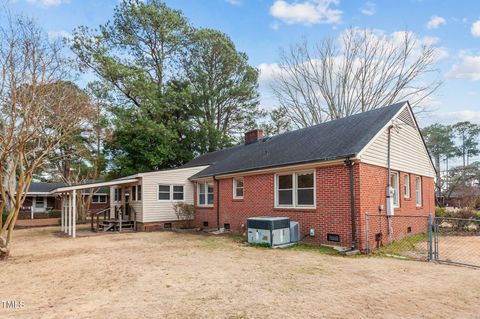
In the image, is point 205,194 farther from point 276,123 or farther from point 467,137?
point 467,137

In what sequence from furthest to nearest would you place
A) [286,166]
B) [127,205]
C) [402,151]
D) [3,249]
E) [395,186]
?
1. [127,205]
2. [402,151]
3. [395,186]
4. [286,166]
5. [3,249]

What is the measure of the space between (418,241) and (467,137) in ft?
184

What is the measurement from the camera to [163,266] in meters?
7.63

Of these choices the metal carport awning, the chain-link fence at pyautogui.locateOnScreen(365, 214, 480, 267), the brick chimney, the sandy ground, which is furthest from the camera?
the brick chimney

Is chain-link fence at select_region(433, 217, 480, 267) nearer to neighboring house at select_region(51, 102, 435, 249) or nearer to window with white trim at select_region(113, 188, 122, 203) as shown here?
neighboring house at select_region(51, 102, 435, 249)

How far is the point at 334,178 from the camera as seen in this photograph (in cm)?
1007

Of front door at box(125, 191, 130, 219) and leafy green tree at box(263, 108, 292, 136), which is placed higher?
leafy green tree at box(263, 108, 292, 136)

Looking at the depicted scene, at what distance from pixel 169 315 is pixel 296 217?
754 centimetres

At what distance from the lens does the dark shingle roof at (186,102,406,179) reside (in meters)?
10.3

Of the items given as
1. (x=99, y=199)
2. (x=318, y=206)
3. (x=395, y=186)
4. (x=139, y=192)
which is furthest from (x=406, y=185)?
(x=99, y=199)

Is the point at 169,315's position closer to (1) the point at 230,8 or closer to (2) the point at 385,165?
(2) the point at 385,165

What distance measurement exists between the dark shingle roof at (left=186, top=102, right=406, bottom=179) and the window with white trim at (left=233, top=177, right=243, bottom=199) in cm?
55

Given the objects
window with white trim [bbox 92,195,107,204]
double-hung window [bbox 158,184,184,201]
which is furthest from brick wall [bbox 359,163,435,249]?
window with white trim [bbox 92,195,107,204]

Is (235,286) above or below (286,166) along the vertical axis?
below
